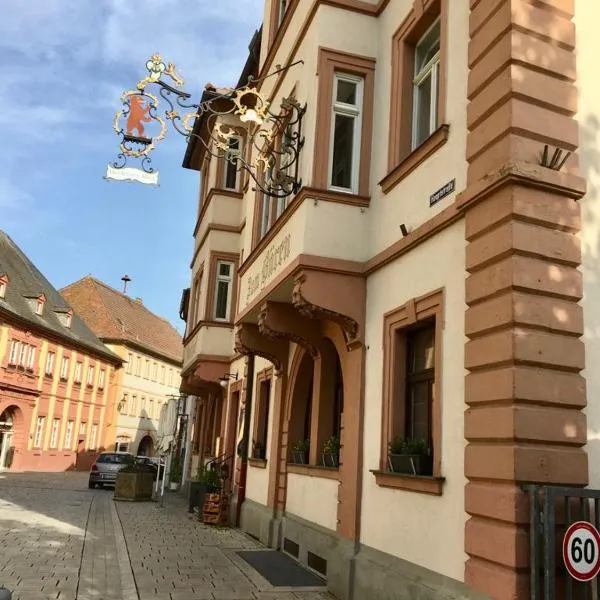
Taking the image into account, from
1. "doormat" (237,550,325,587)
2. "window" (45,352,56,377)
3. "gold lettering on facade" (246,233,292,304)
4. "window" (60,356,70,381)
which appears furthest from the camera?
"window" (60,356,70,381)

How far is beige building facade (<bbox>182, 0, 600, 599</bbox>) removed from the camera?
5.76 metres

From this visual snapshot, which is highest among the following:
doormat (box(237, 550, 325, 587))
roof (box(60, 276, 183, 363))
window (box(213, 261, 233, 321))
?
roof (box(60, 276, 183, 363))

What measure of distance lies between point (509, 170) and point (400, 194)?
2.52m

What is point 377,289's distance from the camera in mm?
8797

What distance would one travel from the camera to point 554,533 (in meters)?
5.22

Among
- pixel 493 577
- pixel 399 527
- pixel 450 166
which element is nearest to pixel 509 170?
pixel 450 166

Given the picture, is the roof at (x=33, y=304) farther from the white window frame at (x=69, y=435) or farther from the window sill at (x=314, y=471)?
the window sill at (x=314, y=471)

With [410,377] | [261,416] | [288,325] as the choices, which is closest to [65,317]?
[261,416]

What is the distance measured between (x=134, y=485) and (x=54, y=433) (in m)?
25.5

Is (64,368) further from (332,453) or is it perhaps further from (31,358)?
(332,453)

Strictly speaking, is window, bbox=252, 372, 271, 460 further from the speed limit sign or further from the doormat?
the speed limit sign

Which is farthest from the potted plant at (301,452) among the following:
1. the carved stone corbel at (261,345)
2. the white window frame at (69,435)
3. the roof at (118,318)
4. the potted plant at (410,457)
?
the roof at (118,318)

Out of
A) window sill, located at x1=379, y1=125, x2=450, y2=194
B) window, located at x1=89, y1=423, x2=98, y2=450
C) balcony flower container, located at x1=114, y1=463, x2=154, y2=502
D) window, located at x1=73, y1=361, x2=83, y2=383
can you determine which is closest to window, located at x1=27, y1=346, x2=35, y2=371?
window, located at x1=73, y1=361, x2=83, y2=383

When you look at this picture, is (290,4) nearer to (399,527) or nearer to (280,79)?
(280,79)
